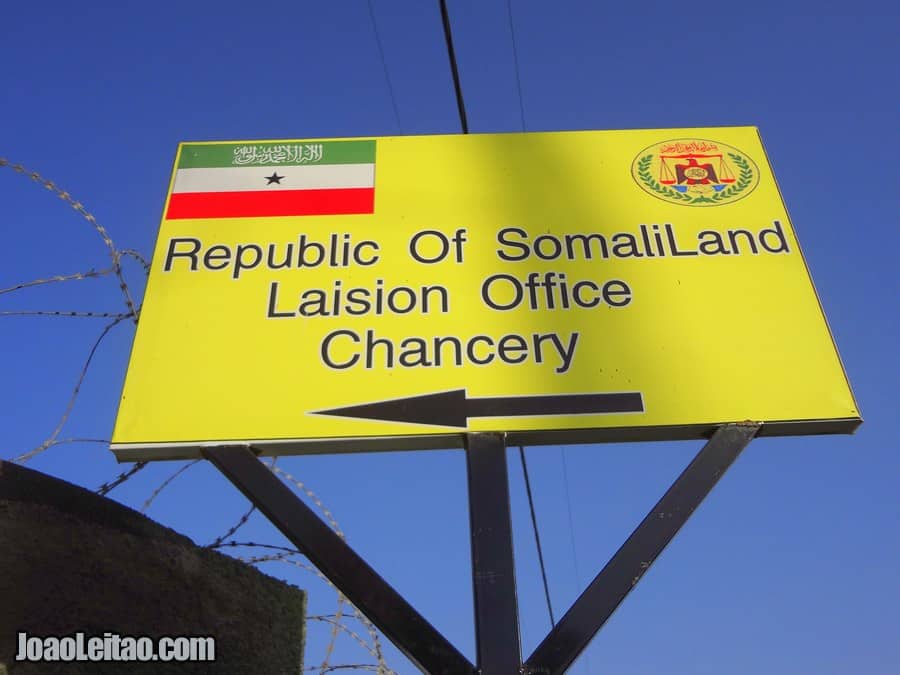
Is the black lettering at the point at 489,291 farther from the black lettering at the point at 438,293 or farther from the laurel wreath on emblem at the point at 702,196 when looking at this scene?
the laurel wreath on emblem at the point at 702,196

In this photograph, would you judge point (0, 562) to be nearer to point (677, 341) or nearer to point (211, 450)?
point (211, 450)

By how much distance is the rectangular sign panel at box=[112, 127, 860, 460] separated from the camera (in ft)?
9.83

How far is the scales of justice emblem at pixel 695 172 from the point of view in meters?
3.80

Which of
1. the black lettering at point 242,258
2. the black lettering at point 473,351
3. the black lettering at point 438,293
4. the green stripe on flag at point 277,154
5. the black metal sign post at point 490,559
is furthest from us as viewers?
the green stripe on flag at point 277,154

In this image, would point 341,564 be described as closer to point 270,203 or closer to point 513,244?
point 513,244

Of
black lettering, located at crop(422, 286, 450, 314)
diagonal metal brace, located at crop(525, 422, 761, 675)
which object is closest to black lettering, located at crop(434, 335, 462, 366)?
black lettering, located at crop(422, 286, 450, 314)

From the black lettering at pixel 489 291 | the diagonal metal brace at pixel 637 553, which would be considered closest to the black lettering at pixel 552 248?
the black lettering at pixel 489 291

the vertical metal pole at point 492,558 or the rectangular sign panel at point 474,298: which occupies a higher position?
the rectangular sign panel at point 474,298

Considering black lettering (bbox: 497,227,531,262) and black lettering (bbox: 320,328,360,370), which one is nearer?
black lettering (bbox: 320,328,360,370)

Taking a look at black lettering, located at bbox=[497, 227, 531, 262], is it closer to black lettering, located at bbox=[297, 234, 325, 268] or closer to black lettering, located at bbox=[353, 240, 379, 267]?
black lettering, located at bbox=[353, 240, 379, 267]

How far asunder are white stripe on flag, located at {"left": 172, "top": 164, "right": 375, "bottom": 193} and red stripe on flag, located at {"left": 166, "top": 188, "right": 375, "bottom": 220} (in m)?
0.04

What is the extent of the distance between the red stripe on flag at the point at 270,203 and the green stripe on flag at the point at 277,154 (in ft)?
0.78

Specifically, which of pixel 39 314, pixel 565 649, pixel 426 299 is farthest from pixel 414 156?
pixel 565 649

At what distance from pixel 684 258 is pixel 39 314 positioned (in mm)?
2902
